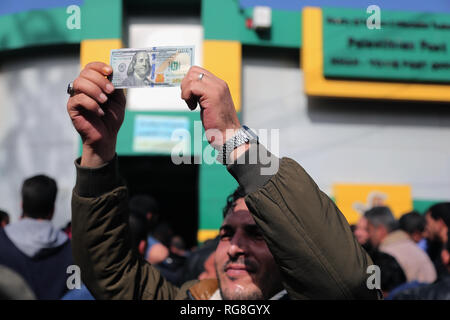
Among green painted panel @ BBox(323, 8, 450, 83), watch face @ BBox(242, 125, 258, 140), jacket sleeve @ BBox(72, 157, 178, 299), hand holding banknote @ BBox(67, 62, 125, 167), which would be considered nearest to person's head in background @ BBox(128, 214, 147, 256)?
jacket sleeve @ BBox(72, 157, 178, 299)

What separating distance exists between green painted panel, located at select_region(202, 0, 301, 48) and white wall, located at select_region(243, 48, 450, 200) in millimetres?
337

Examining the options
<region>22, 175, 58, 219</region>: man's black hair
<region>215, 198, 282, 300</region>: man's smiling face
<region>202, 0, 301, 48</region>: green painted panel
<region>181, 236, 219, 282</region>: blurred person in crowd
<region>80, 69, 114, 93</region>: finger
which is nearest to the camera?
<region>80, 69, 114, 93</region>: finger

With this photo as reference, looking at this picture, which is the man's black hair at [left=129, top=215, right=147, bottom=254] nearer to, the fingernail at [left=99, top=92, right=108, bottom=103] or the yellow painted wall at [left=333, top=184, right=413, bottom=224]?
the fingernail at [left=99, top=92, right=108, bottom=103]

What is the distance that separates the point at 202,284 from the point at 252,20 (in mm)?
8172

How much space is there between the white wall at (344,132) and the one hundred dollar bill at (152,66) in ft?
26.3

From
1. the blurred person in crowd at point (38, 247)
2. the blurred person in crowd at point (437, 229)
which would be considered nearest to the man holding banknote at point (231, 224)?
the blurred person in crowd at point (38, 247)

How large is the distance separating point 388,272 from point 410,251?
0.65 metres

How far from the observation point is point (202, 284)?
1.95 meters

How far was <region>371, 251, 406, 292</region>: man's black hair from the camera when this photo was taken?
296 centimetres

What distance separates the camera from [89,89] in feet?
4.78

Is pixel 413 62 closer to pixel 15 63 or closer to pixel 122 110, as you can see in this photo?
pixel 15 63

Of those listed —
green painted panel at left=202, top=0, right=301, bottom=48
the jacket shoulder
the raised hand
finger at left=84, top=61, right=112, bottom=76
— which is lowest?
the jacket shoulder

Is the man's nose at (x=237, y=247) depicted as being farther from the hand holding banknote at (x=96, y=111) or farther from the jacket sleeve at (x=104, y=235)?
the hand holding banknote at (x=96, y=111)
